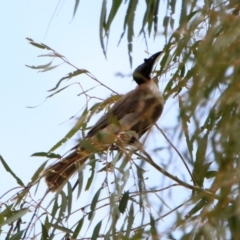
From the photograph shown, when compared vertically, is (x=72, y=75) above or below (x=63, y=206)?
above

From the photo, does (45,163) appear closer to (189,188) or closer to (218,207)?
(189,188)

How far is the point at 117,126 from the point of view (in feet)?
10.5

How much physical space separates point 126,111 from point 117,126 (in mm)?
1219

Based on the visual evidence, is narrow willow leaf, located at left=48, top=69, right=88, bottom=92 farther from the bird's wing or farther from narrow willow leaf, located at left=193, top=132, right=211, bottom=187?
narrow willow leaf, located at left=193, top=132, right=211, bottom=187

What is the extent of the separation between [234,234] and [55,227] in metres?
1.28

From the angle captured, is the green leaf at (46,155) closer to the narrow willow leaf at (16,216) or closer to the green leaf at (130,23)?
the narrow willow leaf at (16,216)

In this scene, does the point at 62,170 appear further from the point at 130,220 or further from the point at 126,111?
the point at 126,111

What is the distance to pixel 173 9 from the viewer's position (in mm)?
2793

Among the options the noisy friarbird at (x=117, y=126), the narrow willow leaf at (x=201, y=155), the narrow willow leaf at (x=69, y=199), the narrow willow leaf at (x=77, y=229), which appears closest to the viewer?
the narrow willow leaf at (x=201, y=155)

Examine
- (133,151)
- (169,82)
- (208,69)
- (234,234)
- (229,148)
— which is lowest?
(234,234)

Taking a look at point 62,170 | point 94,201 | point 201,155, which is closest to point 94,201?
point 94,201

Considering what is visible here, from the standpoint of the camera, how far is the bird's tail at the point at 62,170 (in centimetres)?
315

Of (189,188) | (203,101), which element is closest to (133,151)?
(189,188)

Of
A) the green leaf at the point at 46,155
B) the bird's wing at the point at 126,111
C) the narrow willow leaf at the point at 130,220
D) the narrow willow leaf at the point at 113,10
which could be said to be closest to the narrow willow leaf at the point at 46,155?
the green leaf at the point at 46,155
